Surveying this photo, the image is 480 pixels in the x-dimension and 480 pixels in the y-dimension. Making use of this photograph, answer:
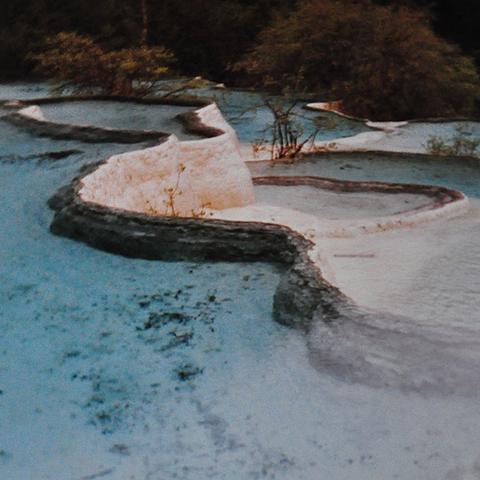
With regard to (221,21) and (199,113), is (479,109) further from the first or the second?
(199,113)

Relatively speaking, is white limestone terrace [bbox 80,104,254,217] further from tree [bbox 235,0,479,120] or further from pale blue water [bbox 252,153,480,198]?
tree [bbox 235,0,479,120]

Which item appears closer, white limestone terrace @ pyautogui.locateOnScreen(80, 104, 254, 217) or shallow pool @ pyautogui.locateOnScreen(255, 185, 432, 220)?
white limestone terrace @ pyautogui.locateOnScreen(80, 104, 254, 217)

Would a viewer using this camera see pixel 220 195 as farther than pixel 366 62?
No

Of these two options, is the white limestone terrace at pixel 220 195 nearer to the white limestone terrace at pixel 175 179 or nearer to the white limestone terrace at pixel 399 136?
the white limestone terrace at pixel 175 179

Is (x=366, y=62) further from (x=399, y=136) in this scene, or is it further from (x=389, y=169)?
(x=389, y=169)

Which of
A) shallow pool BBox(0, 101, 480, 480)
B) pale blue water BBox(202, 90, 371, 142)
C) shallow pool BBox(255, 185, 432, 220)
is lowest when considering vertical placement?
pale blue water BBox(202, 90, 371, 142)

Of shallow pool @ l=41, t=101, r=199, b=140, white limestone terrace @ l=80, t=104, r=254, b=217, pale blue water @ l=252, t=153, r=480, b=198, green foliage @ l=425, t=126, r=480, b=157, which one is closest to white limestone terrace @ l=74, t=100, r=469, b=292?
white limestone terrace @ l=80, t=104, r=254, b=217

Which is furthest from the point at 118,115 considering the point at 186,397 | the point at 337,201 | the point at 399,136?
the point at 186,397

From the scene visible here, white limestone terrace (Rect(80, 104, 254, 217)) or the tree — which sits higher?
white limestone terrace (Rect(80, 104, 254, 217))
